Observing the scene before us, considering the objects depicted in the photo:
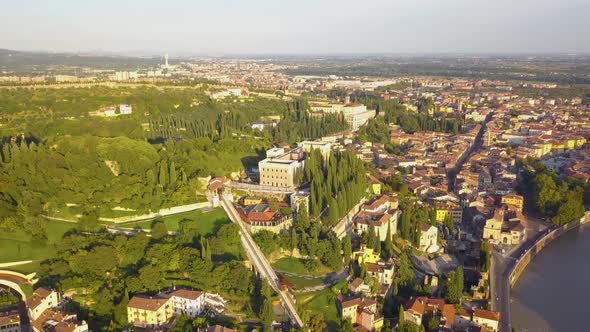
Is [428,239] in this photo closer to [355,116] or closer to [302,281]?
[302,281]

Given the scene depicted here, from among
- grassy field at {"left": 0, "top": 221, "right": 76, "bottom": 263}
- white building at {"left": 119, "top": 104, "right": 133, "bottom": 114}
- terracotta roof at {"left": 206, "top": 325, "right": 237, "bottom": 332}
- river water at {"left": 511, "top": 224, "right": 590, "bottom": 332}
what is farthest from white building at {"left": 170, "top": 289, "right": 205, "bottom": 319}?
white building at {"left": 119, "top": 104, "right": 133, "bottom": 114}

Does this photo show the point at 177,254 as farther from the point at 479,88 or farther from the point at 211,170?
the point at 479,88

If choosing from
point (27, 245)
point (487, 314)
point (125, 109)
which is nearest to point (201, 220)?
point (27, 245)

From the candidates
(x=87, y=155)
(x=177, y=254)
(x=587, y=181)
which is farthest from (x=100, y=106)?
(x=587, y=181)

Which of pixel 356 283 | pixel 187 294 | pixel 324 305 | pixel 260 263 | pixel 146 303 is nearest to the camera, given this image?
pixel 146 303

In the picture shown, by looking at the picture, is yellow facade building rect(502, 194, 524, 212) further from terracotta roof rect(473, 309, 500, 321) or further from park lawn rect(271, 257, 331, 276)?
park lawn rect(271, 257, 331, 276)

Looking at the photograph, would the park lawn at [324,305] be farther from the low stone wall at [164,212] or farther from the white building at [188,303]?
the low stone wall at [164,212]
